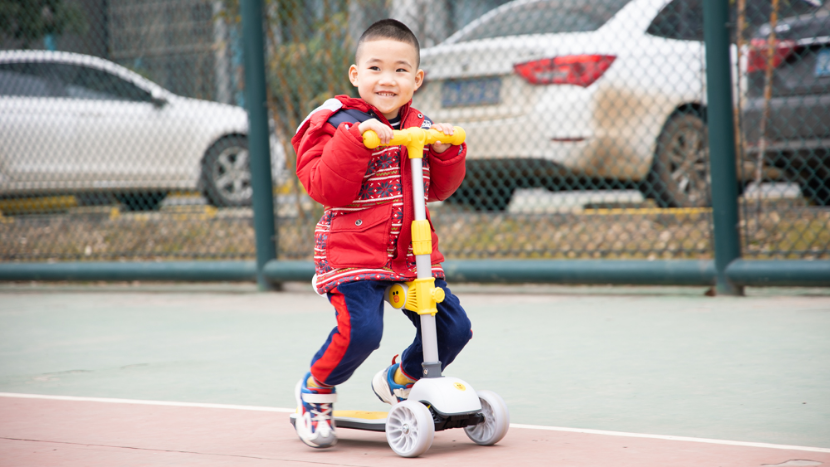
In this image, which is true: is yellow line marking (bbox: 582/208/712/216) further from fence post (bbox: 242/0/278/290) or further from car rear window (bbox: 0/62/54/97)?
car rear window (bbox: 0/62/54/97)

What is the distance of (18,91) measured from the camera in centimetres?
777

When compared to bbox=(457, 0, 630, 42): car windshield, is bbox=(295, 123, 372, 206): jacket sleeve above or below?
below

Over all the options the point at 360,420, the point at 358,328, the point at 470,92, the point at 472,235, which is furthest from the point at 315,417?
the point at 470,92

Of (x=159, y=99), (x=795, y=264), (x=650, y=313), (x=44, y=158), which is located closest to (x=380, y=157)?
(x=650, y=313)

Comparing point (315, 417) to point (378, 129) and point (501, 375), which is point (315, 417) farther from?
point (501, 375)

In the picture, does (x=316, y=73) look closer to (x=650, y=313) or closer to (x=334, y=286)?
(x=650, y=313)

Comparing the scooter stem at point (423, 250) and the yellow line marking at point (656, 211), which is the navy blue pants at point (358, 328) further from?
the yellow line marking at point (656, 211)

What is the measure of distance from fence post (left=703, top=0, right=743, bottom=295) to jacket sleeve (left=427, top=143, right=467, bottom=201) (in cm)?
267

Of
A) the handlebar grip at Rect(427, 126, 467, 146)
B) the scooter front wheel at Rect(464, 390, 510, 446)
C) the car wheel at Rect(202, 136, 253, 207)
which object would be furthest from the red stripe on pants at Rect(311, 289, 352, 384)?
the car wheel at Rect(202, 136, 253, 207)

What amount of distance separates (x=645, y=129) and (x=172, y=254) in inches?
136

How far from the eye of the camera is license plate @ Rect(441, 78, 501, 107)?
20.2 feet

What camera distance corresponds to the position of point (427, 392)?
8.52ft

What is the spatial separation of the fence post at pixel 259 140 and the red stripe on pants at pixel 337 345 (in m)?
3.71

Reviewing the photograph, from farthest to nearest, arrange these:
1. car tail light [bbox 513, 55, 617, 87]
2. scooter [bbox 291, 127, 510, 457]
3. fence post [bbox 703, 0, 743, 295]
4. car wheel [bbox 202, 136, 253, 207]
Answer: car wheel [bbox 202, 136, 253, 207], car tail light [bbox 513, 55, 617, 87], fence post [bbox 703, 0, 743, 295], scooter [bbox 291, 127, 510, 457]
